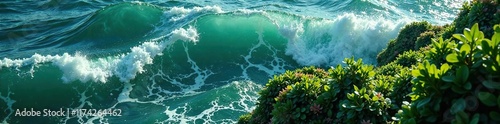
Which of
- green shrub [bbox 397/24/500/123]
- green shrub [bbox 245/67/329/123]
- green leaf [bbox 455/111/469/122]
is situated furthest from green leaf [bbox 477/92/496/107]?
green shrub [bbox 245/67/329/123]

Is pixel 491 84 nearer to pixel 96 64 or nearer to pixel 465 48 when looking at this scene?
pixel 465 48

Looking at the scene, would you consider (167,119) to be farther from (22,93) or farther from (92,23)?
(92,23)

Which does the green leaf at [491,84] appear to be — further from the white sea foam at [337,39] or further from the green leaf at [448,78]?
the white sea foam at [337,39]

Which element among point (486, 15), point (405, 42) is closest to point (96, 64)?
point (405, 42)

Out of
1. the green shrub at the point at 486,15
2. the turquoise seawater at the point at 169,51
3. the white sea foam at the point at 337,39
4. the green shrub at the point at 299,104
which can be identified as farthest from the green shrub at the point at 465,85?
the white sea foam at the point at 337,39

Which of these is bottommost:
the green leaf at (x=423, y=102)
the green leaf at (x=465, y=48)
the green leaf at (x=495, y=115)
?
the green leaf at (x=423, y=102)
